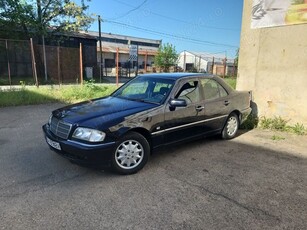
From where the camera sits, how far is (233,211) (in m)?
2.90

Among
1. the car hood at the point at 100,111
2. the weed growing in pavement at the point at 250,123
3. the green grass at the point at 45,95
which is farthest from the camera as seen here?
the green grass at the point at 45,95

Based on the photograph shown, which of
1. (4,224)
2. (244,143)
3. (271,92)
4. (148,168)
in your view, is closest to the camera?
(4,224)

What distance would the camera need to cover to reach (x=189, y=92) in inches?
182

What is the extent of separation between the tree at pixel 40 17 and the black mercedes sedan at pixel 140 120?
18.2 m

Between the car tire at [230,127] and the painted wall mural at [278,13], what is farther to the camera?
the painted wall mural at [278,13]

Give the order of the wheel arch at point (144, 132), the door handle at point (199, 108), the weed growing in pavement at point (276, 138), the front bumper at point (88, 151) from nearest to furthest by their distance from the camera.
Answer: the front bumper at point (88, 151), the wheel arch at point (144, 132), the door handle at point (199, 108), the weed growing in pavement at point (276, 138)

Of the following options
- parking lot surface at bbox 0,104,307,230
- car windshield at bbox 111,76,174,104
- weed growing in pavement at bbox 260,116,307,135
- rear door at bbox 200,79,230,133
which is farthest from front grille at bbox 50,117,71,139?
weed growing in pavement at bbox 260,116,307,135

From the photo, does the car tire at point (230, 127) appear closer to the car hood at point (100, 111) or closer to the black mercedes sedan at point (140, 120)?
the black mercedes sedan at point (140, 120)

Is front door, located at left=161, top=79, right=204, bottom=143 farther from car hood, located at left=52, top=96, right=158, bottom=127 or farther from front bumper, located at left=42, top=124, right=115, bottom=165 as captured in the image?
front bumper, located at left=42, top=124, right=115, bottom=165

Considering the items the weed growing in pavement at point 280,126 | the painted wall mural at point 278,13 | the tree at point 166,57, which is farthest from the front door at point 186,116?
the tree at point 166,57

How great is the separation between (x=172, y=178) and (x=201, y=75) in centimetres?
219

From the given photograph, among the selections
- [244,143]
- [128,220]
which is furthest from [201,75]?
[128,220]

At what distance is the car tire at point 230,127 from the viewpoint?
547 cm

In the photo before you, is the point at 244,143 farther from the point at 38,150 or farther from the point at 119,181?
the point at 38,150
